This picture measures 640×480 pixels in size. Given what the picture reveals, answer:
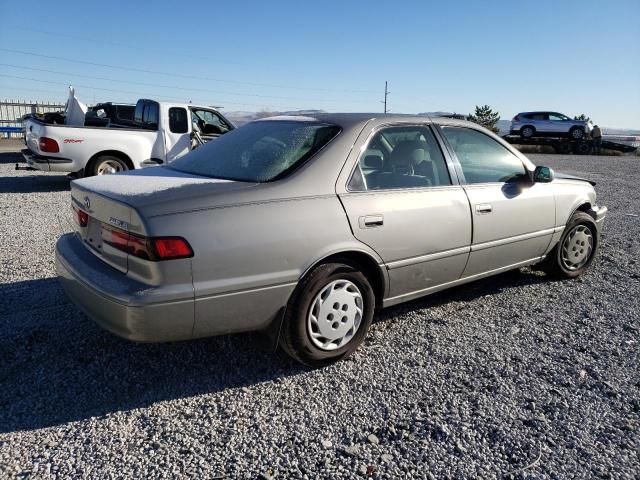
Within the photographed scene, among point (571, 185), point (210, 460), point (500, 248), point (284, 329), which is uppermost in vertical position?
point (571, 185)

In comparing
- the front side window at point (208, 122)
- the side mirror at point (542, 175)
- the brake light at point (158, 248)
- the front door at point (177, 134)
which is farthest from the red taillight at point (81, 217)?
the front side window at point (208, 122)

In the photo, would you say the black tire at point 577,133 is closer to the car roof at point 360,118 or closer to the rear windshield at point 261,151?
the car roof at point 360,118

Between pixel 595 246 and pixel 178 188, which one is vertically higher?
pixel 178 188

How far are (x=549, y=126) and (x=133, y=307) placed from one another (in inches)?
1189

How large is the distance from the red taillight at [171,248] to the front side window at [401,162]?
1.13 metres

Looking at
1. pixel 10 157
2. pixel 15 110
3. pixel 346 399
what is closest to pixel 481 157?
pixel 346 399

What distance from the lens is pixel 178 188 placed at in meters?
2.74

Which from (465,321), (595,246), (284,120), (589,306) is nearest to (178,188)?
(284,120)

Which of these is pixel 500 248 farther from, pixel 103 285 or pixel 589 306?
pixel 103 285

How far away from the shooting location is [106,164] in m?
8.98

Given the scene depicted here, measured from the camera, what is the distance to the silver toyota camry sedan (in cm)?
247

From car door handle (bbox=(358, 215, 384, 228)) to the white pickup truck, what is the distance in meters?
5.67

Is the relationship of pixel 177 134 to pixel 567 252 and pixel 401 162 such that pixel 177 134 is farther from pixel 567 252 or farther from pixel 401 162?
pixel 567 252

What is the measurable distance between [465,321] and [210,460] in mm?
2233
